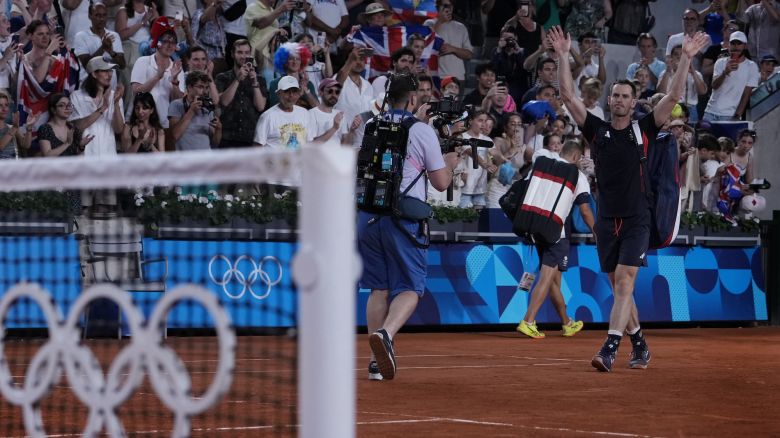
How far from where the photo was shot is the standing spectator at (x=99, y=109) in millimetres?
14984

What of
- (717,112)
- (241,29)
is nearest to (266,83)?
(241,29)

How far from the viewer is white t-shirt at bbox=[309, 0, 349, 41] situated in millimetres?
18953

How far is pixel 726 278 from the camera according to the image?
19.4 metres

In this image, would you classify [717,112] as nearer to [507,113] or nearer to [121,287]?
[507,113]

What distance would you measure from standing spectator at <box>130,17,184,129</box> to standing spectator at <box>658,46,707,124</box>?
9.03 metres

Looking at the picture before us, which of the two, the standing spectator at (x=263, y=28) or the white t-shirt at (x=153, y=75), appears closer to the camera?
the white t-shirt at (x=153, y=75)

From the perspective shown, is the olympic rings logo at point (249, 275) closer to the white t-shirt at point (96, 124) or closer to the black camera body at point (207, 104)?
the white t-shirt at point (96, 124)

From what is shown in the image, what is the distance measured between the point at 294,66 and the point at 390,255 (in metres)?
6.80

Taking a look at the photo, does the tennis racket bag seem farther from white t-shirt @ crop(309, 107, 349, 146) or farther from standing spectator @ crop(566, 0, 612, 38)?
standing spectator @ crop(566, 0, 612, 38)

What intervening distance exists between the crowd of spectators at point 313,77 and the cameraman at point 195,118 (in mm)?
18

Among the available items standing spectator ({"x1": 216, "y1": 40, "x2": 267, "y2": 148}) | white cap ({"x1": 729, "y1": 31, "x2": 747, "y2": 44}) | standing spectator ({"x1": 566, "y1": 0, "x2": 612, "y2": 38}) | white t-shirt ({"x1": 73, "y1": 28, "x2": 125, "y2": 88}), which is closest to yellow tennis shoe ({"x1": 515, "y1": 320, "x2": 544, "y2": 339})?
standing spectator ({"x1": 216, "y1": 40, "x2": 267, "y2": 148})

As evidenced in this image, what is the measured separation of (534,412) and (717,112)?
1552 cm

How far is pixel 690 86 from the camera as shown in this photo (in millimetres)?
22375

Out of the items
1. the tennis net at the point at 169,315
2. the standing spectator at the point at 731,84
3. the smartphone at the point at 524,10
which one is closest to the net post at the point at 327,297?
the tennis net at the point at 169,315
